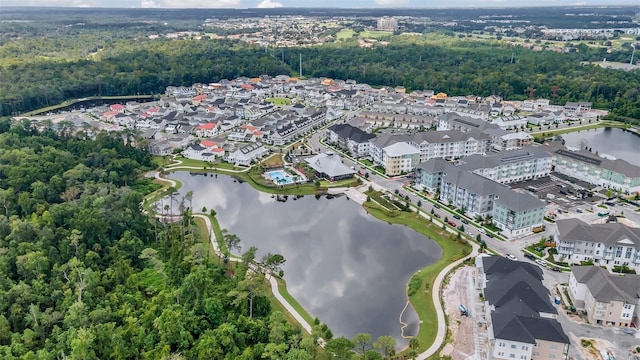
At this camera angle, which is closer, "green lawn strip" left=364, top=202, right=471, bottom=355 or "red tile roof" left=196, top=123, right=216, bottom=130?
"green lawn strip" left=364, top=202, right=471, bottom=355

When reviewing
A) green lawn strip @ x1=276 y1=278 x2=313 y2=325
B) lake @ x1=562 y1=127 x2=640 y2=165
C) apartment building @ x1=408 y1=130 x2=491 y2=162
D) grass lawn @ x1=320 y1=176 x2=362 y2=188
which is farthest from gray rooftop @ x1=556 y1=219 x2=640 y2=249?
lake @ x1=562 y1=127 x2=640 y2=165

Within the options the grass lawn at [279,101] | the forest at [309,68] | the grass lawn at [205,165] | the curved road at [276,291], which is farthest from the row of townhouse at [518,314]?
the grass lawn at [279,101]

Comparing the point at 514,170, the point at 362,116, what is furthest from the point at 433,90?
the point at 514,170

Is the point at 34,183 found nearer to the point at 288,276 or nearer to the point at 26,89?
the point at 288,276

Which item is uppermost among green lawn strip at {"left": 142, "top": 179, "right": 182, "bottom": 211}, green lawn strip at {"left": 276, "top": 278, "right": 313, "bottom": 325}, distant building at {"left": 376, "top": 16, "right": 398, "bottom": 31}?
distant building at {"left": 376, "top": 16, "right": 398, "bottom": 31}

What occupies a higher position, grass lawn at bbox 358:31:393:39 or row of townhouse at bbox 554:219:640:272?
grass lawn at bbox 358:31:393:39

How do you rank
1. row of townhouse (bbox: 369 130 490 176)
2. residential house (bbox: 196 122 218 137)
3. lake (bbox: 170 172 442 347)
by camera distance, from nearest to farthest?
lake (bbox: 170 172 442 347) → row of townhouse (bbox: 369 130 490 176) → residential house (bbox: 196 122 218 137)

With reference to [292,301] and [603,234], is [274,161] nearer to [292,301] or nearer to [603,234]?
[292,301]

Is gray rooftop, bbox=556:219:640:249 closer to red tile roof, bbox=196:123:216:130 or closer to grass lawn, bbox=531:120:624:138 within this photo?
grass lawn, bbox=531:120:624:138
